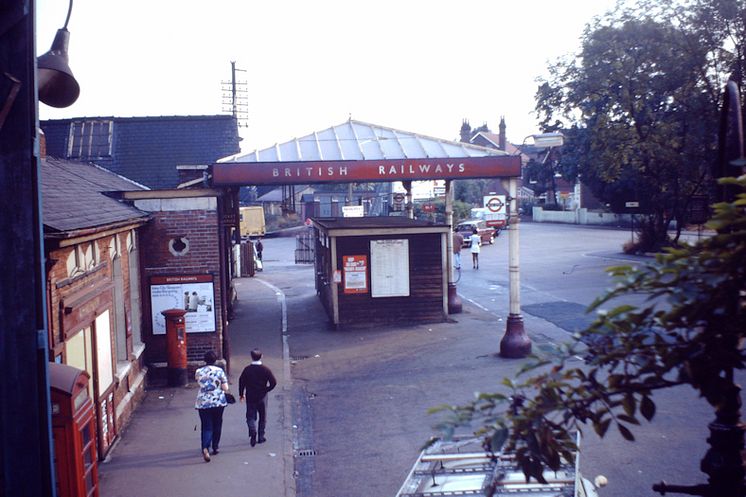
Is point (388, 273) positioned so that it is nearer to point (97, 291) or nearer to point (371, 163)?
point (371, 163)

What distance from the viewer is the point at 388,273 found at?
20.2 metres

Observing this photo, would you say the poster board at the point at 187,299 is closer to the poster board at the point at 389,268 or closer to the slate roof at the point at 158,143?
the poster board at the point at 389,268

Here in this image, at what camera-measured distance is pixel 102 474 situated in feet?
31.3

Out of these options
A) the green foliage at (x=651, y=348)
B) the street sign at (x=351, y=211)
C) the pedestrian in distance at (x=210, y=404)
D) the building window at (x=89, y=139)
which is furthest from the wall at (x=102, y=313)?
the street sign at (x=351, y=211)

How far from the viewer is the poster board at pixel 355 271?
790 inches

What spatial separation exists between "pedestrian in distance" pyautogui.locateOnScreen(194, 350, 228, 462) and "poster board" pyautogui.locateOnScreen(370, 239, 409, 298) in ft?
32.9

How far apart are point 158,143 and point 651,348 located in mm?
25129

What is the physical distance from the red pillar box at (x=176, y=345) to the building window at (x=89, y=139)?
41.5ft

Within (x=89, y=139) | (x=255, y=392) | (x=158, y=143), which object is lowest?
(x=255, y=392)

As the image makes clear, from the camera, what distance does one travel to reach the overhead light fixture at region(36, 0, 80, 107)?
5.92 meters

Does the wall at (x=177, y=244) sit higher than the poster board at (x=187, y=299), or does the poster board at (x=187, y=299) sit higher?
the wall at (x=177, y=244)

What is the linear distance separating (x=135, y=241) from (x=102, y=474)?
19.7ft

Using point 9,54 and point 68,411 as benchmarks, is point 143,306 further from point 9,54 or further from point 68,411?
point 9,54

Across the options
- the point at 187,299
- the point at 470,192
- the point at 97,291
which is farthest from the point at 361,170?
the point at 470,192
